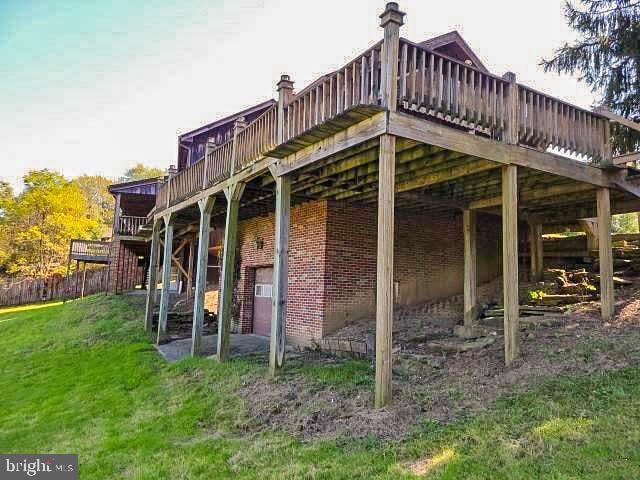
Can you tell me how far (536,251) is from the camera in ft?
36.0

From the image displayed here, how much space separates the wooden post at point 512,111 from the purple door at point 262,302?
7.73 metres

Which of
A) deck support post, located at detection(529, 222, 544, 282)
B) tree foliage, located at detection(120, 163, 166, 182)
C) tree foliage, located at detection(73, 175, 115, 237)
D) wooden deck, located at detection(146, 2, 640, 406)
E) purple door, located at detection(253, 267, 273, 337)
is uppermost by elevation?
tree foliage, located at detection(120, 163, 166, 182)

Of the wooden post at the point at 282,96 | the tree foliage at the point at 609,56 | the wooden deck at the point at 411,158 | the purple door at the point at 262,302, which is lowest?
the purple door at the point at 262,302

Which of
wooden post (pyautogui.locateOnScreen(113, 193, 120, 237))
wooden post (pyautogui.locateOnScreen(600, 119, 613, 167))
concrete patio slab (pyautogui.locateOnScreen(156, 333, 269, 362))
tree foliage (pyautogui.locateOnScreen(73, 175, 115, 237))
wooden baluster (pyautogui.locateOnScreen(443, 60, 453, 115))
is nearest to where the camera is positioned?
wooden baluster (pyautogui.locateOnScreen(443, 60, 453, 115))

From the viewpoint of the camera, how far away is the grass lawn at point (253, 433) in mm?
3543

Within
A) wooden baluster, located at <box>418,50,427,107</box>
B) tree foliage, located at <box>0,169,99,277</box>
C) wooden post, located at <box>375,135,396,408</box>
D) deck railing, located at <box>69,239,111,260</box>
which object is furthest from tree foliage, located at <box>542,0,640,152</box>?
tree foliage, located at <box>0,169,99,277</box>

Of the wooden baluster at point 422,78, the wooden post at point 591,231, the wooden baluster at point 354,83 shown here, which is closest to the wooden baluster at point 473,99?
the wooden baluster at point 422,78

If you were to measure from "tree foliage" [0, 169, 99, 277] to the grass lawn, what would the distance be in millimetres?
27552

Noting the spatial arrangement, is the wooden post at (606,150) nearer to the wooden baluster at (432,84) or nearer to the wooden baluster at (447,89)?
the wooden baluster at (447,89)

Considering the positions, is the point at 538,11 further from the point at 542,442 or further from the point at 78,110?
the point at 78,110

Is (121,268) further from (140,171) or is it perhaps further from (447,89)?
(140,171)

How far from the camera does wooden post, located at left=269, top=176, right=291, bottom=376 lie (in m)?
7.12

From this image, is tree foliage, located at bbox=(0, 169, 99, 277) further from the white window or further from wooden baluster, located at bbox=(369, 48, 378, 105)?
wooden baluster, located at bbox=(369, 48, 378, 105)

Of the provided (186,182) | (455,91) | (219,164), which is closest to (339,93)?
(455,91)
